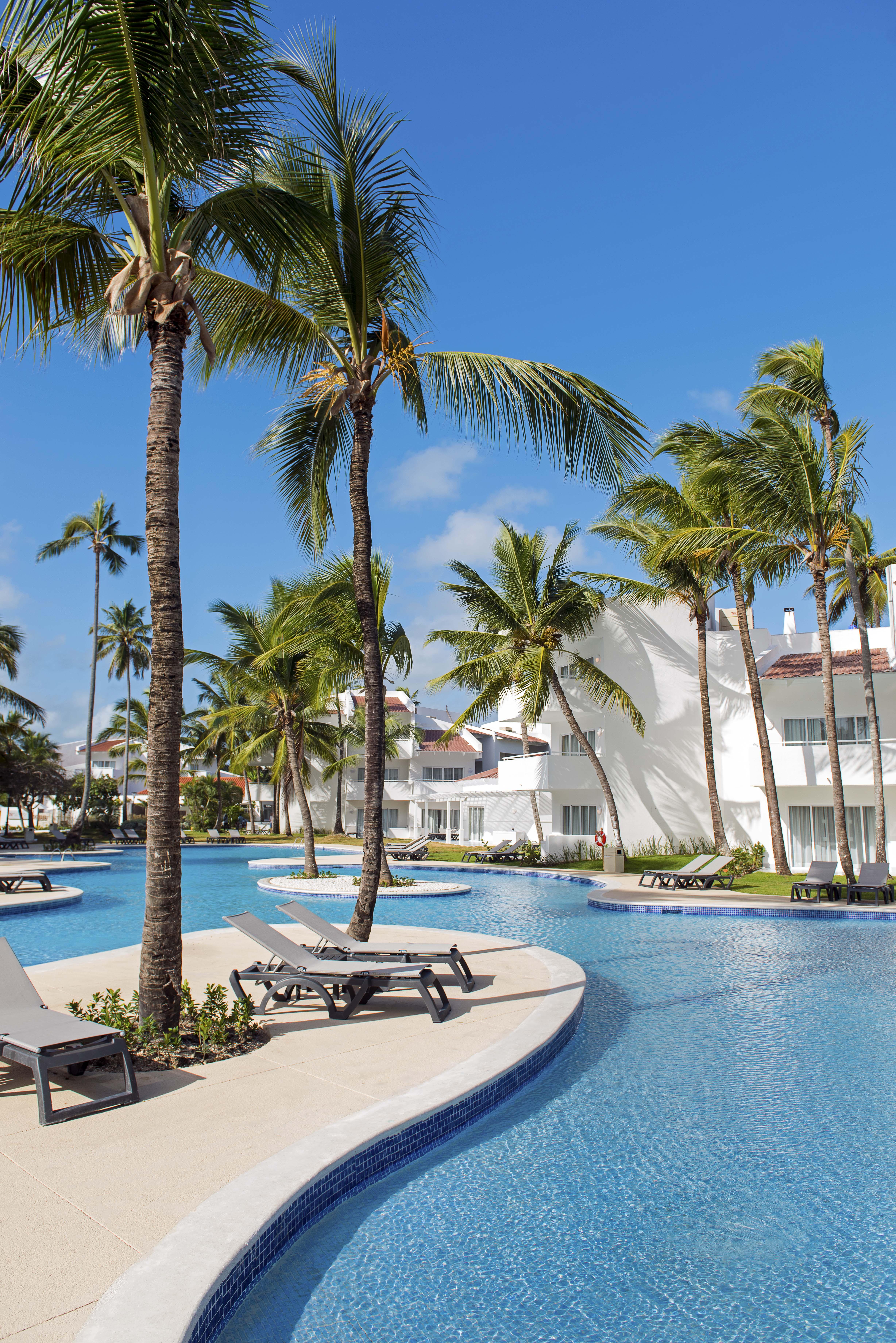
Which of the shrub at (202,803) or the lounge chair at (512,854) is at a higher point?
the shrub at (202,803)

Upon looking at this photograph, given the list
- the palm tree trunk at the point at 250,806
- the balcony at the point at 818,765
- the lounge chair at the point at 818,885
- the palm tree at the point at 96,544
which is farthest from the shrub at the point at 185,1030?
the palm tree trunk at the point at 250,806

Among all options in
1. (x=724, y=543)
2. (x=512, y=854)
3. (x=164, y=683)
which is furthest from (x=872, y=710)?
(x=164, y=683)

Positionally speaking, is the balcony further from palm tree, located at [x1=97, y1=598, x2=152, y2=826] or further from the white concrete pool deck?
palm tree, located at [x1=97, y1=598, x2=152, y2=826]

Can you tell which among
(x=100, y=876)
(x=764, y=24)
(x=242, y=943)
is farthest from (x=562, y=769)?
(x=764, y=24)

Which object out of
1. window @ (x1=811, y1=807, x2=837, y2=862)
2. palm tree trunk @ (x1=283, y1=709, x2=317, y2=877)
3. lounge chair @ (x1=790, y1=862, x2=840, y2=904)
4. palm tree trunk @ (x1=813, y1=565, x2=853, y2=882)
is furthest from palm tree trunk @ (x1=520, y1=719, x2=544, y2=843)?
lounge chair @ (x1=790, y1=862, x2=840, y2=904)

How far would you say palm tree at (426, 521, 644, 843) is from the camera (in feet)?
80.8

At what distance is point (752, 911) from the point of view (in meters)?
16.0

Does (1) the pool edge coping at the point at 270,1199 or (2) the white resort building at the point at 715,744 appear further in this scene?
→ (2) the white resort building at the point at 715,744

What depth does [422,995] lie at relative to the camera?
730 centimetres

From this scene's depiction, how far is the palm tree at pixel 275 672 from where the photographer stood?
66.1 feet

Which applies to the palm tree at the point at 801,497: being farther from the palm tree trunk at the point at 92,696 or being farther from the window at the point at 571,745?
the palm tree trunk at the point at 92,696

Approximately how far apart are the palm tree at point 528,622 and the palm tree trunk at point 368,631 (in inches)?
556

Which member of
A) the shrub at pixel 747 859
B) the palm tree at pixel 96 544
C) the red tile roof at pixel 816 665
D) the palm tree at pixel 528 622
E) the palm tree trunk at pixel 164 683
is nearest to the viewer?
the palm tree trunk at pixel 164 683

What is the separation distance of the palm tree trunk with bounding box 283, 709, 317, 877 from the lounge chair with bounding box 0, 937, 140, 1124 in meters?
13.9
